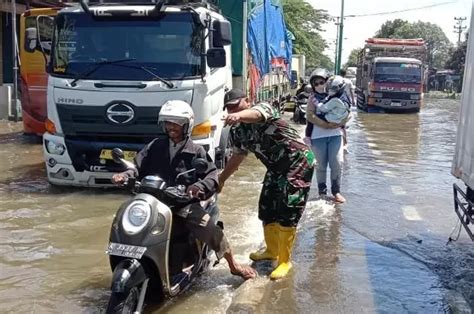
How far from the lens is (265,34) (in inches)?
535

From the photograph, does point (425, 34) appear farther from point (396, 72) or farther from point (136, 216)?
point (136, 216)

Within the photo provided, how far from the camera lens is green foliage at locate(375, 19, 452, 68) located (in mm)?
93875

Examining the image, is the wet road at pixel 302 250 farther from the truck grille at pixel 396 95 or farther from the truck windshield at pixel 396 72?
the truck windshield at pixel 396 72

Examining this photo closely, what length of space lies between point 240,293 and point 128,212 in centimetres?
135

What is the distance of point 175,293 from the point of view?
4465 millimetres

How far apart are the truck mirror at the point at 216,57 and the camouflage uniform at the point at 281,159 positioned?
2.57 m

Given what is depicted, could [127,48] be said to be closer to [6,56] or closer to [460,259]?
[460,259]

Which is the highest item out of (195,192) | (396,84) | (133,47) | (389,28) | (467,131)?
(389,28)

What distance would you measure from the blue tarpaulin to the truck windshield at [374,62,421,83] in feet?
33.9

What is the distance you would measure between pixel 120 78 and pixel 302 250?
125 inches

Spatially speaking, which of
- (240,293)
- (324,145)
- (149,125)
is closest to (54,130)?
(149,125)

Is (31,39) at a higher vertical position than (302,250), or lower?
higher

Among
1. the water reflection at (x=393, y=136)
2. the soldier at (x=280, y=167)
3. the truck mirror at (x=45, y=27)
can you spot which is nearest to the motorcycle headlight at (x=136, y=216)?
the soldier at (x=280, y=167)

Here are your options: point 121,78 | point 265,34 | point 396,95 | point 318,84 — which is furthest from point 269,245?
point 396,95
